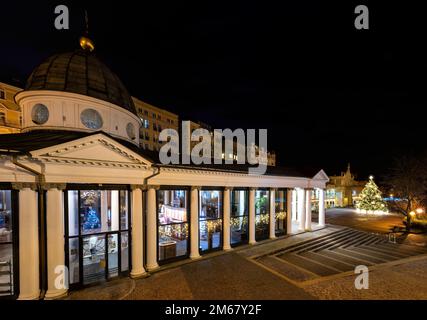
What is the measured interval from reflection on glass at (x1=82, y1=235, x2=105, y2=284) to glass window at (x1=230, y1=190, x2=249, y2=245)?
29.3ft

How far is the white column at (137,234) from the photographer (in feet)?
33.7

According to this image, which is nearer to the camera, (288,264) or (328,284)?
(328,284)

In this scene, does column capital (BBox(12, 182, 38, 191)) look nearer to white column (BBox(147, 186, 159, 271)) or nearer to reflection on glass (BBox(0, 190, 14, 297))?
reflection on glass (BBox(0, 190, 14, 297))

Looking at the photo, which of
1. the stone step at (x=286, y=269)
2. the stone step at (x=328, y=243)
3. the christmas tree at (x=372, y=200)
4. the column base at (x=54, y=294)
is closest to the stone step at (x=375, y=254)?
the stone step at (x=328, y=243)

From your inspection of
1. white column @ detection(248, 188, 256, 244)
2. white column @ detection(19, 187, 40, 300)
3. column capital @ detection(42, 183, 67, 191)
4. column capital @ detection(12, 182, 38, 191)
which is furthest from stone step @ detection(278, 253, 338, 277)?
column capital @ detection(12, 182, 38, 191)

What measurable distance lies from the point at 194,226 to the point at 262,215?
730 cm

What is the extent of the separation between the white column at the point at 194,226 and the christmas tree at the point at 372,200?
3579 cm

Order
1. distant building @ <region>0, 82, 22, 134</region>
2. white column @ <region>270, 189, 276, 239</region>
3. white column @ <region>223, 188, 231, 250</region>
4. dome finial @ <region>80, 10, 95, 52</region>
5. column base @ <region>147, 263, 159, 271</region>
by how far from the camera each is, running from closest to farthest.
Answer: column base @ <region>147, 263, 159, 271</region>
white column @ <region>223, 188, 231, 250</region>
dome finial @ <region>80, 10, 95, 52</region>
white column @ <region>270, 189, 276, 239</region>
distant building @ <region>0, 82, 22, 134</region>

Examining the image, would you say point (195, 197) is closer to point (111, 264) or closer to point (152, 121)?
point (111, 264)

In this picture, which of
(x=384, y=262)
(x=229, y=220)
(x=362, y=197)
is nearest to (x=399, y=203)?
(x=362, y=197)

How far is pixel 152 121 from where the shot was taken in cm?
4391

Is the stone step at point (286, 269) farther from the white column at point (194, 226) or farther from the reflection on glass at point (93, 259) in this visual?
the reflection on glass at point (93, 259)

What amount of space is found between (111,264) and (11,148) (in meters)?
7.00

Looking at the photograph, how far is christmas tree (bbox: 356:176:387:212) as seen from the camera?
113 ft
